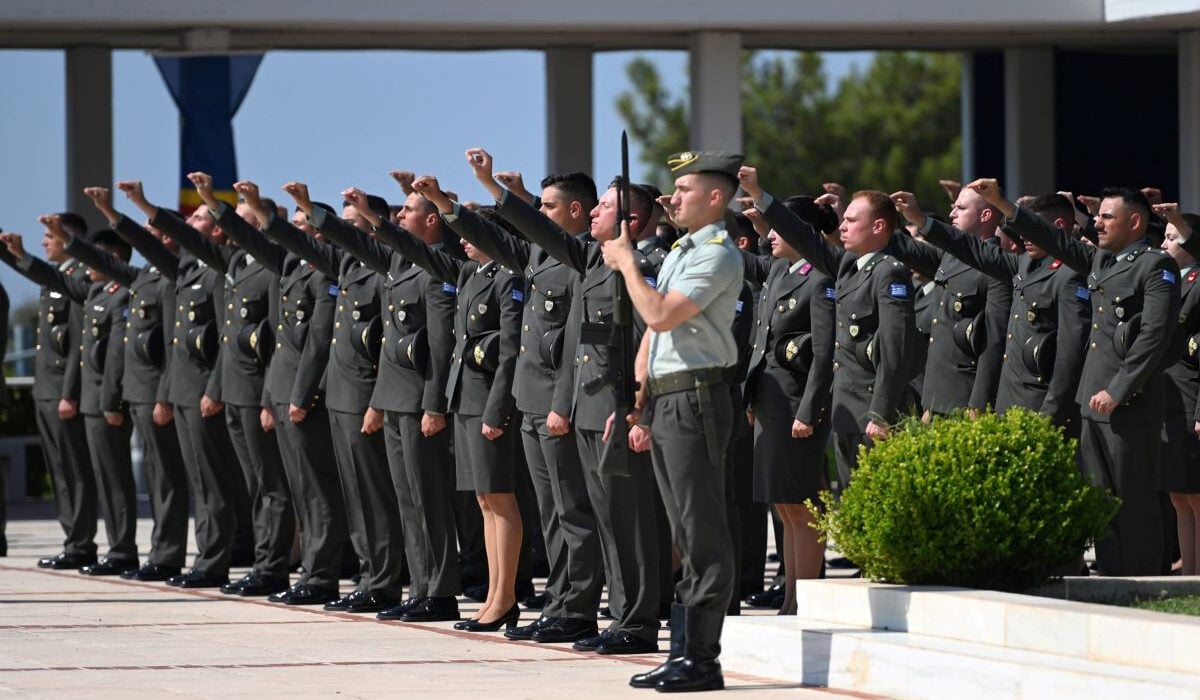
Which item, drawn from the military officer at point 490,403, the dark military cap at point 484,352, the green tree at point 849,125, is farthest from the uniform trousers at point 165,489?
the green tree at point 849,125

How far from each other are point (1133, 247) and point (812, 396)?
1.63 metres

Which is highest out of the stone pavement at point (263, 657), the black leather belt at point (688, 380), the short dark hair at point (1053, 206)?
the short dark hair at point (1053, 206)

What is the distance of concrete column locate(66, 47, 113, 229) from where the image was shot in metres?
19.5

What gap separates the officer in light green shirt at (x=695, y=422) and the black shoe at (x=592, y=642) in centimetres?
117

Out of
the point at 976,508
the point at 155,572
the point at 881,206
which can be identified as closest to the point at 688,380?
the point at 976,508

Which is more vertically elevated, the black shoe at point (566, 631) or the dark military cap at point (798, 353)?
the dark military cap at point (798, 353)

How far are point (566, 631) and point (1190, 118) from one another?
11.3 metres

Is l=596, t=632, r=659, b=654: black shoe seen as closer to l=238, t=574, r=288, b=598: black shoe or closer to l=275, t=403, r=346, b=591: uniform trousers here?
l=275, t=403, r=346, b=591: uniform trousers

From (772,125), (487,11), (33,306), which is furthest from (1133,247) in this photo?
(772,125)

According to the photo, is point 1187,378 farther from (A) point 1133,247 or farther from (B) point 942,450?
(B) point 942,450

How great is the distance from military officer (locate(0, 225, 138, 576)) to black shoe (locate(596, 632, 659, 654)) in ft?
16.5

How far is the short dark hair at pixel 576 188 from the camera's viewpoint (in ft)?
30.3

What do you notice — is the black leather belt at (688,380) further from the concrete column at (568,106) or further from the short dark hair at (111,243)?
the concrete column at (568,106)

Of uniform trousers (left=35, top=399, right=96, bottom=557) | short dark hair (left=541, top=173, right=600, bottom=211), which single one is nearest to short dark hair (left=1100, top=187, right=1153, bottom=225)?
short dark hair (left=541, top=173, right=600, bottom=211)
